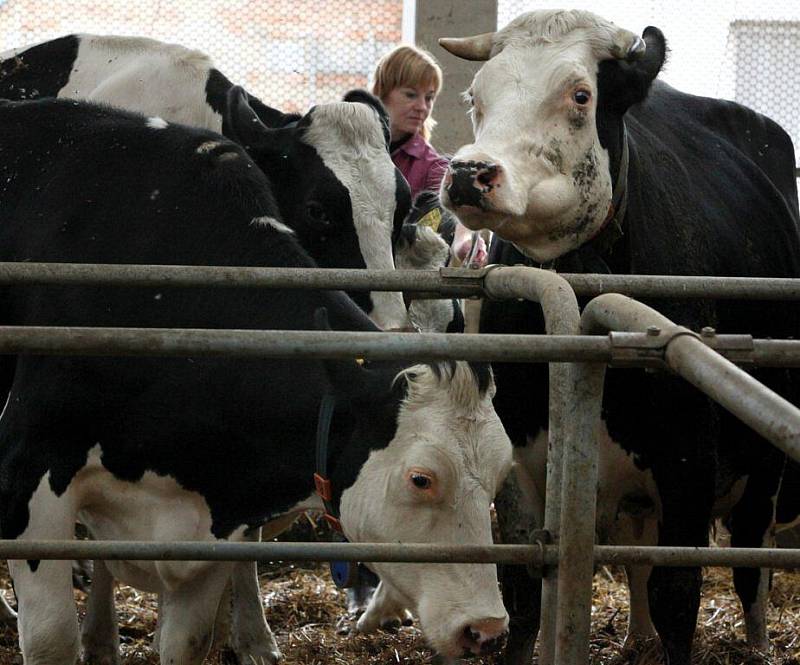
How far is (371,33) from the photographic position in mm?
6762

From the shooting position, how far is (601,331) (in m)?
2.09

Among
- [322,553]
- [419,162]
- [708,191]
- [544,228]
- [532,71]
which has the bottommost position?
[419,162]

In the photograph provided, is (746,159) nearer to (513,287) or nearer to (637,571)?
(637,571)

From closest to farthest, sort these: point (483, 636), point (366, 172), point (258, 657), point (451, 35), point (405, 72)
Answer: point (483, 636)
point (258, 657)
point (366, 172)
point (405, 72)
point (451, 35)

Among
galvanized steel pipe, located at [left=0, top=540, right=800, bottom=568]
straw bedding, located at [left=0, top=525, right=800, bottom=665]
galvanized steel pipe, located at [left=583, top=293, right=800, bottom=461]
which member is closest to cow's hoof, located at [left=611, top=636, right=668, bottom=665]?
straw bedding, located at [left=0, top=525, right=800, bottom=665]

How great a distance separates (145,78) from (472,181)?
2369mm

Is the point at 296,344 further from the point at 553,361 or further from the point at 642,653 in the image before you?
the point at 642,653

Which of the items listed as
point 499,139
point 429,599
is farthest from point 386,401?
point 499,139

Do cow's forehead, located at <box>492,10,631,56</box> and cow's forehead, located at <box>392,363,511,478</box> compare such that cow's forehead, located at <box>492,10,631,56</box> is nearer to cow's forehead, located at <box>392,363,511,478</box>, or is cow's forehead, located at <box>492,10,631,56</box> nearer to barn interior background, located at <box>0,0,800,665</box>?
cow's forehead, located at <box>392,363,511,478</box>

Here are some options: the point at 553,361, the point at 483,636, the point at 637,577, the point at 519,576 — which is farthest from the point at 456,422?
the point at 637,577

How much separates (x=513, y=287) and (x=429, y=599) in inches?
29.6

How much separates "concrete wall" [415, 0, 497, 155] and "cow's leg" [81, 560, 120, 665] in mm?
3208

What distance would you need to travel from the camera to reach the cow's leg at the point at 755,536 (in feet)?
14.4

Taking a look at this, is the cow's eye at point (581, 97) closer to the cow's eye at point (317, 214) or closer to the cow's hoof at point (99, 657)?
the cow's eye at point (317, 214)
